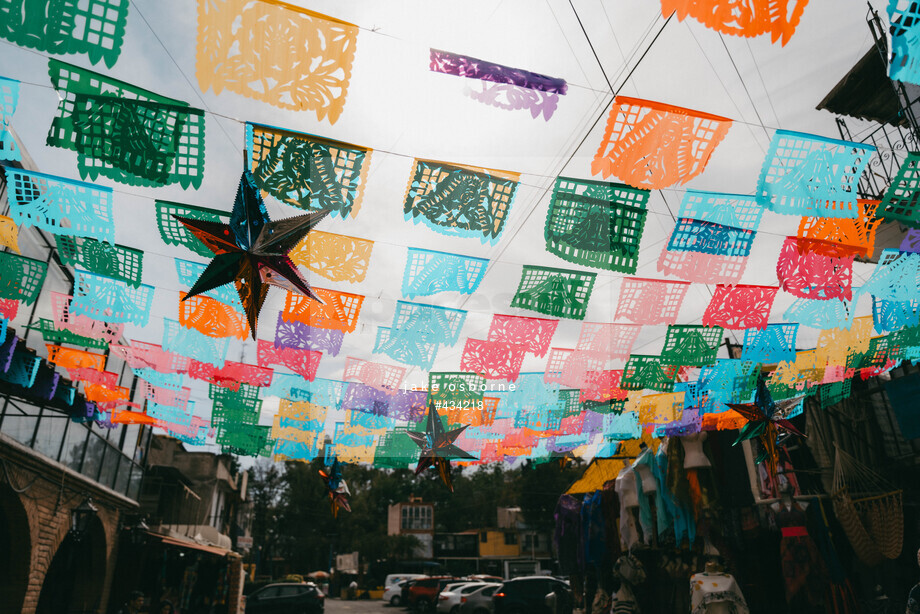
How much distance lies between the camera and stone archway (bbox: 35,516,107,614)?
34.8 feet

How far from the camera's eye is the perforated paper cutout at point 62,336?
676 cm

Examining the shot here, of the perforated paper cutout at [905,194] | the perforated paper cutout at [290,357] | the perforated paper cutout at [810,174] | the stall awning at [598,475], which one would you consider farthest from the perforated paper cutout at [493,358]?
the stall awning at [598,475]

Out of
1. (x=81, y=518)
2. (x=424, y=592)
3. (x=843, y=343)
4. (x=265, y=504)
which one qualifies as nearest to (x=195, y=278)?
(x=81, y=518)

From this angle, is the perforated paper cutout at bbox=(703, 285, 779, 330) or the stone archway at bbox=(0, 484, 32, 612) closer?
the perforated paper cutout at bbox=(703, 285, 779, 330)

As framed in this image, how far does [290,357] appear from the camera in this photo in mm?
Result: 6988

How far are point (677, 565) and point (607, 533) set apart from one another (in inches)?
77.4

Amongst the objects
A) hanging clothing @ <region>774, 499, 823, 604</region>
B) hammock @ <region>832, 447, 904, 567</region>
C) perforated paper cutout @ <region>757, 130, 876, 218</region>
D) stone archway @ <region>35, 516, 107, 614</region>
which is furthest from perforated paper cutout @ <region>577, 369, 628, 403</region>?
stone archway @ <region>35, 516, 107, 614</region>

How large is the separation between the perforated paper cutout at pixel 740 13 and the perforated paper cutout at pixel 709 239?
1985 millimetres

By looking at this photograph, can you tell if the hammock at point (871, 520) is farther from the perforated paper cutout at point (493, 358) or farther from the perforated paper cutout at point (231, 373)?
the perforated paper cutout at point (231, 373)

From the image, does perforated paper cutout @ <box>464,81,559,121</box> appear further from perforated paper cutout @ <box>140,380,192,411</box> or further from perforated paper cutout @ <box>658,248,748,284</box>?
perforated paper cutout @ <box>140,380,192,411</box>

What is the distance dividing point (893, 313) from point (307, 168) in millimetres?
6238

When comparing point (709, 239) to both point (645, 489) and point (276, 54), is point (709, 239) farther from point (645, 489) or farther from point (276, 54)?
point (645, 489)

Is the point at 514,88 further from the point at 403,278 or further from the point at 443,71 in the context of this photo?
the point at 403,278

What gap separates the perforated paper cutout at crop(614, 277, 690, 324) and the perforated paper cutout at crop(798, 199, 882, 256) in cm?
129
